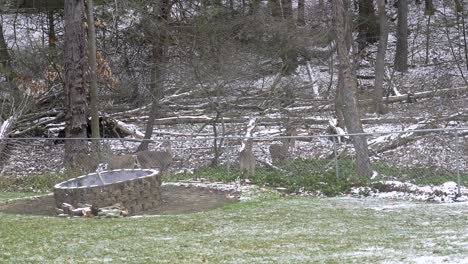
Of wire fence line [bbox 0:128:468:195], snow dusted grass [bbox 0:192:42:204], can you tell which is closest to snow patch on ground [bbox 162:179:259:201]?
wire fence line [bbox 0:128:468:195]

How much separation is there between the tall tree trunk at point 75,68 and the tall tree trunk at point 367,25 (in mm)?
14702

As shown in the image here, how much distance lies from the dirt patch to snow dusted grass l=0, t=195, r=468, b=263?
87 centimetres

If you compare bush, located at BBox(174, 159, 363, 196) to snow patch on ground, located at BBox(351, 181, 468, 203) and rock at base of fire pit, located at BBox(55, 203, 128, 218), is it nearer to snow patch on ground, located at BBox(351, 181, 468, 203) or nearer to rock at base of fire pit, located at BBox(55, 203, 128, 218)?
snow patch on ground, located at BBox(351, 181, 468, 203)

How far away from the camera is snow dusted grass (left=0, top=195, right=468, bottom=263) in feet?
27.1

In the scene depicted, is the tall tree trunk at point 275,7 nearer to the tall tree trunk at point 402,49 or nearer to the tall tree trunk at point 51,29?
the tall tree trunk at point 402,49

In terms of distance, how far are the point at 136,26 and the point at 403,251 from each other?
1662 centimetres

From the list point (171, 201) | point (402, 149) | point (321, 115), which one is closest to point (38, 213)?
point (171, 201)

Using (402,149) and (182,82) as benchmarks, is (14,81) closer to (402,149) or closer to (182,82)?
(182,82)

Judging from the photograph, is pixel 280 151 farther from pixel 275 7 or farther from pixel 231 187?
pixel 275 7

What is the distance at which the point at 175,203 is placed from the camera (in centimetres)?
1473

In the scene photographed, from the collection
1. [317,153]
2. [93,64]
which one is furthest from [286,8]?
[317,153]

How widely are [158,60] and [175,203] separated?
9449mm

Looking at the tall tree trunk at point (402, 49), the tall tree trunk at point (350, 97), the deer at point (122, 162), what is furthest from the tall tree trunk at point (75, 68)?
the tall tree trunk at point (402, 49)

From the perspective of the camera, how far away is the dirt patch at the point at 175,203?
1389cm
